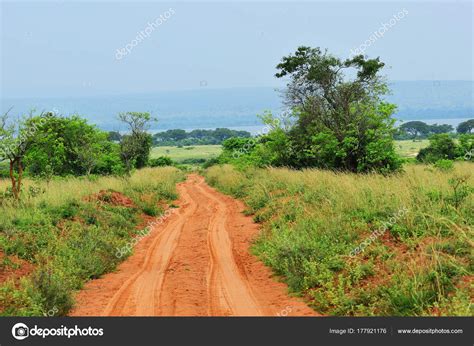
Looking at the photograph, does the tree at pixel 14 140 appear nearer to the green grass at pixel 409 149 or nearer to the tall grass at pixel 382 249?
the tall grass at pixel 382 249

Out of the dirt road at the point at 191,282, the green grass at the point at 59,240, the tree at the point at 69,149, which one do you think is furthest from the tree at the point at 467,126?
the dirt road at the point at 191,282

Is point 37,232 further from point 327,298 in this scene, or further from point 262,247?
point 327,298

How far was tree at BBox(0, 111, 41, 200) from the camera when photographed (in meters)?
16.5

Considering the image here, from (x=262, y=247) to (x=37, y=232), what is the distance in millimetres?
5714

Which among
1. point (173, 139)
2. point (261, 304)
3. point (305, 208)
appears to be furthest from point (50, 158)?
point (173, 139)

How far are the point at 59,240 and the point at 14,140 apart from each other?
6387mm

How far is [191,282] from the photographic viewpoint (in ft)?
32.3

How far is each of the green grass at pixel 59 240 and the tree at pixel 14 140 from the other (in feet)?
2.88

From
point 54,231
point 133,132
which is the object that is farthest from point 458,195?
point 133,132

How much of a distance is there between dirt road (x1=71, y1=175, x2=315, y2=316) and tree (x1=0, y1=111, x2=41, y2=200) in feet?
17.5

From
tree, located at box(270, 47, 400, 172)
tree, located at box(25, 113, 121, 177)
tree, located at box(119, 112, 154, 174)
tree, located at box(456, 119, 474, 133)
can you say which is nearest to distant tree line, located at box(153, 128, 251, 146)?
tree, located at box(456, 119, 474, 133)

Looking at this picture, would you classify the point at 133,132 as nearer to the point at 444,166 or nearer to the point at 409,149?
the point at 444,166

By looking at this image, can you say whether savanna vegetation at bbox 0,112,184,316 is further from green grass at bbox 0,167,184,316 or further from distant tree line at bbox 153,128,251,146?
distant tree line at bbox 153,128,251,146

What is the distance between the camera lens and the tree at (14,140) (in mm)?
16484
